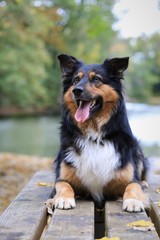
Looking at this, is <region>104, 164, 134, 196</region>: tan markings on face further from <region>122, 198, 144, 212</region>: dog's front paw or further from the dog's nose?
the dog's nose

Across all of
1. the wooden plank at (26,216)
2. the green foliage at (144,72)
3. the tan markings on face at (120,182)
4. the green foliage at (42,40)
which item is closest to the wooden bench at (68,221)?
the wooden plank at (26,216)

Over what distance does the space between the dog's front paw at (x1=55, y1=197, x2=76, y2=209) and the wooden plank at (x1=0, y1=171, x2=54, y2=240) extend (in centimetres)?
11

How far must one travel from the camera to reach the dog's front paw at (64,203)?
3010 millimetres

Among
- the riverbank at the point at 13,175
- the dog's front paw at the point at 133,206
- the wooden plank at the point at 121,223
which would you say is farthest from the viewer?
the riverbank at the point at 13,175

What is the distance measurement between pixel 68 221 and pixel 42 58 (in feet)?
80.4

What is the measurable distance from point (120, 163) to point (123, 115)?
0.45 m

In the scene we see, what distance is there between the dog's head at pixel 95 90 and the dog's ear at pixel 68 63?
4.1 inches

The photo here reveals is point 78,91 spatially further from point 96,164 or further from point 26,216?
point 26,216

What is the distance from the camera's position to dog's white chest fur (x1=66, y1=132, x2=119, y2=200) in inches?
136

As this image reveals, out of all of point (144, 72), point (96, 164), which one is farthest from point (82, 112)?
point (144, 72)

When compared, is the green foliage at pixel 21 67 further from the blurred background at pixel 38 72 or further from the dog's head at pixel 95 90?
the dog's head at pixel 95 90

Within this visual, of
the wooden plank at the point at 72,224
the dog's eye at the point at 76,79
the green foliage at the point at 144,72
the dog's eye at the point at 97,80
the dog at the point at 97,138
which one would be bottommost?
the wooden plank at the point at 72,224

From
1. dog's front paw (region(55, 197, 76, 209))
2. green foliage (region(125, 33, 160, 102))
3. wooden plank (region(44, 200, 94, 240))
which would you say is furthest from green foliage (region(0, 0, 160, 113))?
green foliage (region(125, 33, 160, 102))

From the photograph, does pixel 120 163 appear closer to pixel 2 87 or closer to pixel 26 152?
pixel 26 152
